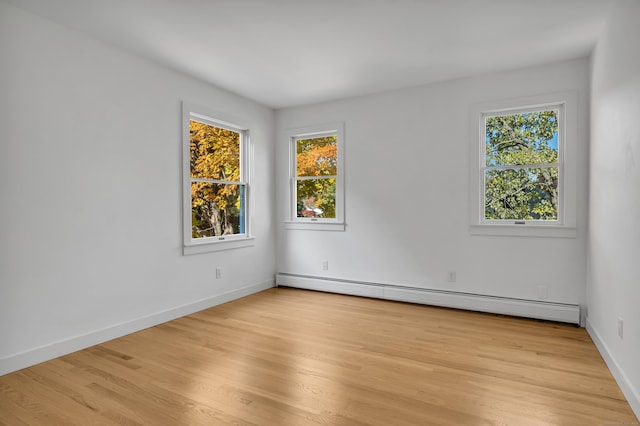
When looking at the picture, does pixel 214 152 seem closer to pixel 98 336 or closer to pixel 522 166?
pixel 98 336

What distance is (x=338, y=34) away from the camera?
3.10 m

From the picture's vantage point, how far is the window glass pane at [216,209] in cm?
426

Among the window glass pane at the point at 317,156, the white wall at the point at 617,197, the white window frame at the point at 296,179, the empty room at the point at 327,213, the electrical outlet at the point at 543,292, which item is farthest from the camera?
the window glass pane at the point at 317,156

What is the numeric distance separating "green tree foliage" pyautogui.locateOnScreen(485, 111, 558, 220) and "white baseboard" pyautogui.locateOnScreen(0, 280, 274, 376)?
339cm

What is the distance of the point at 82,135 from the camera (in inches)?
121

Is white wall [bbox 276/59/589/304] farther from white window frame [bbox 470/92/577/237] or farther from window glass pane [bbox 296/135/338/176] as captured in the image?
window glass pane [bbox 296/135/338/176]

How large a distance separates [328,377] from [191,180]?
105 inches

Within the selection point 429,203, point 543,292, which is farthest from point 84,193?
point 543,292

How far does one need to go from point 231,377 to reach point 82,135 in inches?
91.4

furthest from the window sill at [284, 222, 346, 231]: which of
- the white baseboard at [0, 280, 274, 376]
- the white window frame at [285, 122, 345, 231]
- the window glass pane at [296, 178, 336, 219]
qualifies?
the white baseboard at [0, 280, 274, 376]

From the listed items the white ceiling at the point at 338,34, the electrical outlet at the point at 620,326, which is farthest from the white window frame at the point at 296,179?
the electrical outlet at the point at 620,326

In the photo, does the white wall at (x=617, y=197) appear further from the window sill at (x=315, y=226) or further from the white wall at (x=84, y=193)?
the white wall at (x=84, y=193)

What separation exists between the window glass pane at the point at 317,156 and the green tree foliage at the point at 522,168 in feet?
6.46

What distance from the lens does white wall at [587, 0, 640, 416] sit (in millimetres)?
2156
